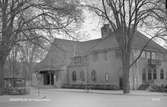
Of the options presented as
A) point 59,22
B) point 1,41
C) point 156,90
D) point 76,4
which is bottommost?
point 156,90

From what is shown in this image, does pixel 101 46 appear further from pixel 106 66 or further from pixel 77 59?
pixel 77 59

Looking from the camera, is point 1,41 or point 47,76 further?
point 47,76

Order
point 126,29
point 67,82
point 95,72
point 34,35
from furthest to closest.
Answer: point 67,82 < point 95,72 < point 126,29 < point 34,35

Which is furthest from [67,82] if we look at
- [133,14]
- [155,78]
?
[133,14]

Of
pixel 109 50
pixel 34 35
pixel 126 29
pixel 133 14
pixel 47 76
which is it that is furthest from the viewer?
pixel 47 76

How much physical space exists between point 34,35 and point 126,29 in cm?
1554

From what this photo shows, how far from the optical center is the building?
43250 mm

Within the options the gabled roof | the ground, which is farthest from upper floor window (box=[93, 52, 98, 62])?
the ground

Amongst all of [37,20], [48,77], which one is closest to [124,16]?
[37,20]

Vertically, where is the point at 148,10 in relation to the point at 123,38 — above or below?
above

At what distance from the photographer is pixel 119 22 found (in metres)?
31.1

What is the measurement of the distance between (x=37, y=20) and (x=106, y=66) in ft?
82.7

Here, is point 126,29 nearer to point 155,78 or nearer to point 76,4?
point 76,4

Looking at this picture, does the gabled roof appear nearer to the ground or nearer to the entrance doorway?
the entrance doorway
